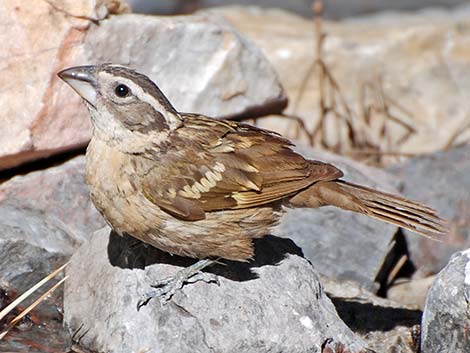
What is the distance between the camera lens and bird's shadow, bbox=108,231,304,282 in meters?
6.47

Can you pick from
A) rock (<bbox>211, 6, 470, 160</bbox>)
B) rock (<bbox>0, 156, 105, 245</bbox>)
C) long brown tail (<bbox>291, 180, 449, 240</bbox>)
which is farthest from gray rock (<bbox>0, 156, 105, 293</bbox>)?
rock (<bbox>211, 6, 470, 160</bbox>)

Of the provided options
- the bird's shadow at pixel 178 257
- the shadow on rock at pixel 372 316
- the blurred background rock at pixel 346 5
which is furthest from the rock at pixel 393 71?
the bird's shadow at pixel 178 257

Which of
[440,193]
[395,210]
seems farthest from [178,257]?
[440,193]

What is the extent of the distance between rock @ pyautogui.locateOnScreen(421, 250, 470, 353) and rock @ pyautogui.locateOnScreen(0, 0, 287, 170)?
2.61m

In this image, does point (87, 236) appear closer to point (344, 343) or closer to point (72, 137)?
point (72, 137)

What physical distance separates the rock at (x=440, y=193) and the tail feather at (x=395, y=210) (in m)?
1.65

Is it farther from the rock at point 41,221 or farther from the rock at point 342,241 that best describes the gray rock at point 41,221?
the rock at point 342,241

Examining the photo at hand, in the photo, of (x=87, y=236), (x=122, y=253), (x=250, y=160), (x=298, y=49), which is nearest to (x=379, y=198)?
(x=250, y=160)

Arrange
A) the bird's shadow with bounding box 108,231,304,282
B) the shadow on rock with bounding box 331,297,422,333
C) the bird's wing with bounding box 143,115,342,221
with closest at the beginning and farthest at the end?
1. the bird's wing with bounding box 143,115,342,221
2. the bird's shadow with bounding box 108,231,304,282
3. the shadow on rock with bounding box 331,297,422,333

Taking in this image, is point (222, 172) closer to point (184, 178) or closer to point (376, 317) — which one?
point (184, 178)

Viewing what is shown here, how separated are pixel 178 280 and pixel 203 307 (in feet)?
0.67

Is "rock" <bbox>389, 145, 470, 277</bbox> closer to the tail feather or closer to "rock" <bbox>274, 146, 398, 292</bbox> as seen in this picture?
"rock" <bbox>274, 146, 398, 292</bbox>

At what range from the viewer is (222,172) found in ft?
20.9

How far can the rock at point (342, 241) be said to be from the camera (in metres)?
7.63
